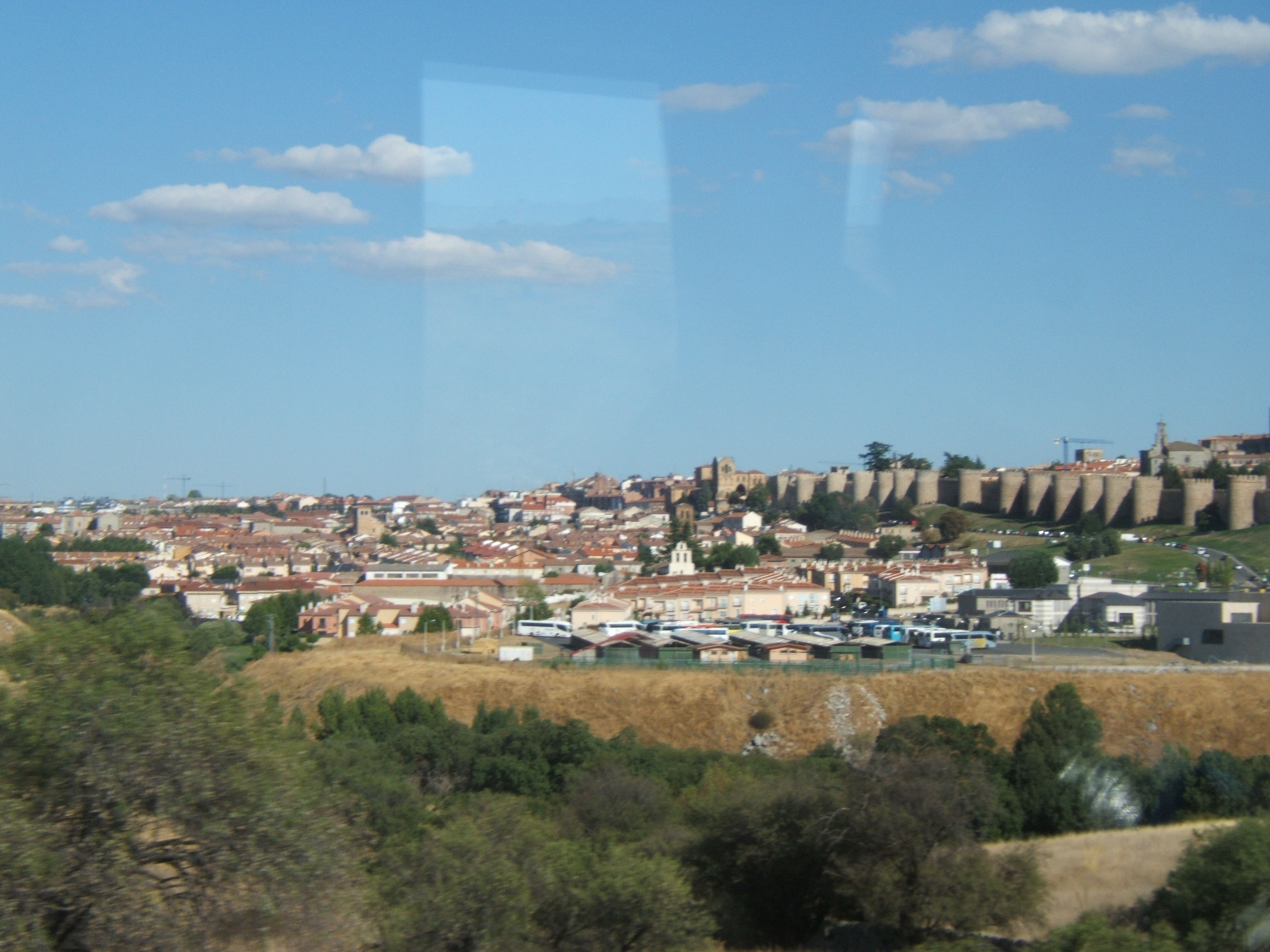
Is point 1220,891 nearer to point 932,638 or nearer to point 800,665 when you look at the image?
point 800,665

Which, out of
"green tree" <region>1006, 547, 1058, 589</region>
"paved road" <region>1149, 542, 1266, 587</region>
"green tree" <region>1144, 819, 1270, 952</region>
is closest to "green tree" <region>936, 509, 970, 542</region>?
"paved road" <region>1149, 542, 1266, 587</region>

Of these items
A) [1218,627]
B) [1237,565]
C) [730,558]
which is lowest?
[730,558]

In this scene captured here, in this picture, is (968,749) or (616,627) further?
(616,627)

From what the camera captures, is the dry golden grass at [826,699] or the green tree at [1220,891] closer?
the green tree at [1220,891]

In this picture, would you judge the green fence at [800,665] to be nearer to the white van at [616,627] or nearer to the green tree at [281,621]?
the white van at [616,627]

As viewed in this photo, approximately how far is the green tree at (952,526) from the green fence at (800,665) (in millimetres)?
29155

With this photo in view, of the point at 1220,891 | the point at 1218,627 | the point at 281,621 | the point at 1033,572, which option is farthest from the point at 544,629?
the point at 1220,891

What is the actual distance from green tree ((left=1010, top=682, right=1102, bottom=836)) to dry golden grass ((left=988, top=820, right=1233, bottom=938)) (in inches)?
59.9

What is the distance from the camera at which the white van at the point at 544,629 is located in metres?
29.8

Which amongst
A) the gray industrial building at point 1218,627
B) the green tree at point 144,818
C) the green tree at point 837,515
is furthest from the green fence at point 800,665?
the green tree at point 837,515

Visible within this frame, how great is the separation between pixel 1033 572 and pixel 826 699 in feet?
56.6

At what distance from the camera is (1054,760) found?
1606 cm

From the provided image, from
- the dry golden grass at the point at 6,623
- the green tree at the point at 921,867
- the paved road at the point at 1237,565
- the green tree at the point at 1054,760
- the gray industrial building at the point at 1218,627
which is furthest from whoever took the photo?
the paved road at the point at 1237,565

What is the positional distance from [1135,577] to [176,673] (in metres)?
34.8
